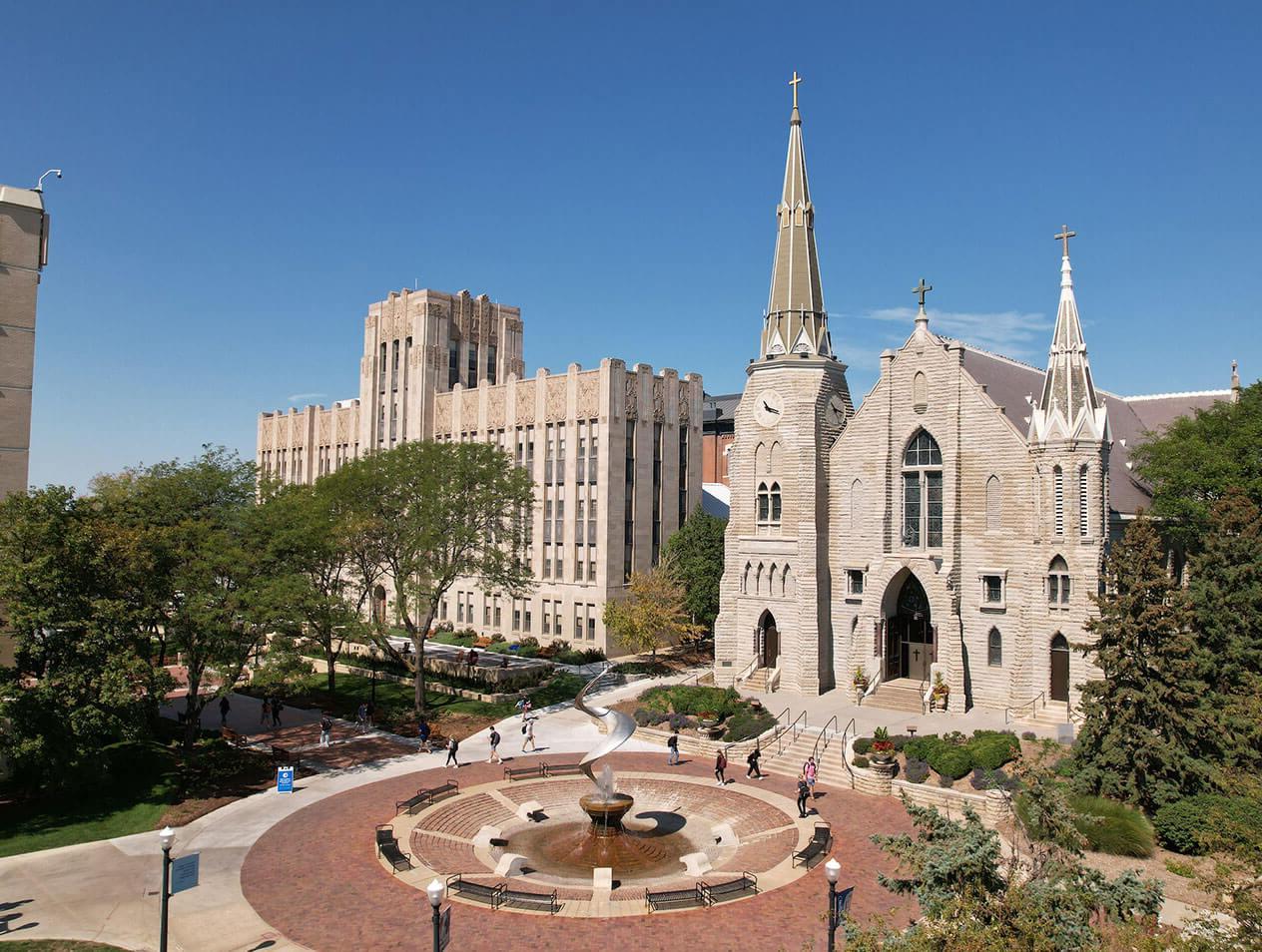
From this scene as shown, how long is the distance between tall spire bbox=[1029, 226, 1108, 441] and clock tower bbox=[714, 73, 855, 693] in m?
9.98

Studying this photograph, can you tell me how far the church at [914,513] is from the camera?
37.4 m

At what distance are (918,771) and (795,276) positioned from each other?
25.2 metres

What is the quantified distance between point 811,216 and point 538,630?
30.5 m

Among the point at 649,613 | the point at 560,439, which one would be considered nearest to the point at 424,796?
the point at 649,613

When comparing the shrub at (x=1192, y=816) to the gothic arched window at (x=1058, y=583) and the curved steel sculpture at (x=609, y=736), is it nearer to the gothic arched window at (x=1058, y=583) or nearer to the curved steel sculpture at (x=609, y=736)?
the gothic arched window at (x=1058, y=583)

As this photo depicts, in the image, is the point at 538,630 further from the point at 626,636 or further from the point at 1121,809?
the point at 1121,809

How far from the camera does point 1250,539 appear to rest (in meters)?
30.0

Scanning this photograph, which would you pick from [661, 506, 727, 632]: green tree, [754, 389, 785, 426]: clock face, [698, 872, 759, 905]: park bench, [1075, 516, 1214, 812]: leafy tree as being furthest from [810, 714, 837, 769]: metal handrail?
[661, 506, 727, 632]: green tree

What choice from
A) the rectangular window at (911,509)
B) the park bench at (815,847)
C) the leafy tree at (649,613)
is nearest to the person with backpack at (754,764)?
the park bench at (815,847)

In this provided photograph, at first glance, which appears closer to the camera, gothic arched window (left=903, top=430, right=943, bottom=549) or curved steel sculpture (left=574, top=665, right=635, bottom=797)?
curved steel sculpture (left=574, top=665, right=635, bottom=797)

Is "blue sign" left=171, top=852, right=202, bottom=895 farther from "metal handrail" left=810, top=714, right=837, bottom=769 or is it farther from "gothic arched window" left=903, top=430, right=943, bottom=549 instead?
"gothic arched window" left=903, top=430, right=943, bottom=549

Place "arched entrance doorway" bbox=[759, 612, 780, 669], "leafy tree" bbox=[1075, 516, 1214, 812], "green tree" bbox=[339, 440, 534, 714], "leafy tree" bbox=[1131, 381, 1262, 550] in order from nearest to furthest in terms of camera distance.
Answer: "leafy tree" bbox=[1075, 516, 1214, 812] < "leafy tree" bbox=[1131, 381, 1262, 550] < "green tree" bbox=[339, 440, 534, 714] < "arched entrance doorway" bbox=[759, 612, 780, 669]

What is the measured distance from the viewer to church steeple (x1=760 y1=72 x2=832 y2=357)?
44.9m

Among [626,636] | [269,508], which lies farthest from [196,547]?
[626,636]
